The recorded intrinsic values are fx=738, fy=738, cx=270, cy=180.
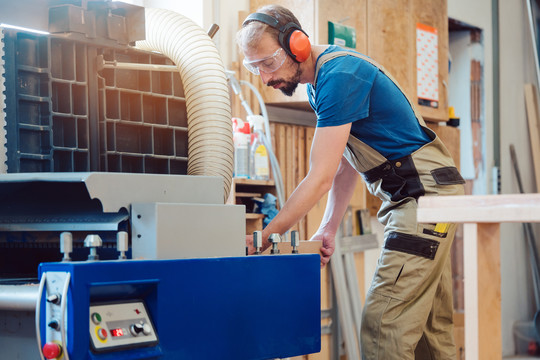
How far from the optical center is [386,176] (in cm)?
206

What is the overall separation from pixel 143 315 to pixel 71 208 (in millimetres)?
358

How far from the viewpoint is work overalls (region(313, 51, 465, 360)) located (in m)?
1.99

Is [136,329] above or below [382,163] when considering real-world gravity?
below

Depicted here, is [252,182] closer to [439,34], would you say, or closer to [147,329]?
[147,329]

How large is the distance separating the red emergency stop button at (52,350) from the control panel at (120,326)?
5cm

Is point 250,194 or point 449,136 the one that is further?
point 449,136

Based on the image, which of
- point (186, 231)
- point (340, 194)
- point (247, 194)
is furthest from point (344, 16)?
point (186, 231)

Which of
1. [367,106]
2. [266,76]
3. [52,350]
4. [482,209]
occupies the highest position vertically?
[266,76]

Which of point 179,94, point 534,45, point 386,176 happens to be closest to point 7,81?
point 179,94

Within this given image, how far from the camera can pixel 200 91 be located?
1823 millimetres

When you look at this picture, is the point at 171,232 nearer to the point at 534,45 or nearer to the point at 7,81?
the point at 7,81

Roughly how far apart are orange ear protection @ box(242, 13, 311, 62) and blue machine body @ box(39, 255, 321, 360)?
2.02 ft

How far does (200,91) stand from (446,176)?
2.41 ft

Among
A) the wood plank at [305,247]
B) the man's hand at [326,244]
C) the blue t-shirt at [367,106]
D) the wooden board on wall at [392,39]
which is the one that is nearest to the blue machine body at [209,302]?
the wood plank at [305,247]
